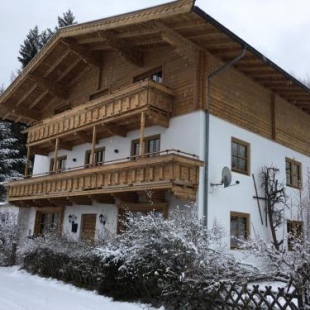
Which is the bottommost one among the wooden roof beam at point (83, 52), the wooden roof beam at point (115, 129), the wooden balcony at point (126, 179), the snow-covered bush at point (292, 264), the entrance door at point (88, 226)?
the snow-covered bush at point (292, 264)

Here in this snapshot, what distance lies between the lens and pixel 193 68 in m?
16.2

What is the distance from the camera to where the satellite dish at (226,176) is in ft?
50.7

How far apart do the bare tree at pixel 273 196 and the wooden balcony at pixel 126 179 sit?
437cm

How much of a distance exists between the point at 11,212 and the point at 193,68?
15449mm

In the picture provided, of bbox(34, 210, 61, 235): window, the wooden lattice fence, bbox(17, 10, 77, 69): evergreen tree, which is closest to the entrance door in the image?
bbox(34, 210, 61, 235): window

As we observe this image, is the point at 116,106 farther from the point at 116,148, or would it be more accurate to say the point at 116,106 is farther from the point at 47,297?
the point at 47,297

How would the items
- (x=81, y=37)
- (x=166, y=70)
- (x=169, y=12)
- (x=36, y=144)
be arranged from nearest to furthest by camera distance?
1. (x=169, y=12)
2. (x=166, y=70)
3. (x=81, y=37)
4. (x=36, y=144)

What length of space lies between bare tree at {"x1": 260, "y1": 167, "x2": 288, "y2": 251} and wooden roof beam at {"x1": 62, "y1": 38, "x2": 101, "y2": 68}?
973cm

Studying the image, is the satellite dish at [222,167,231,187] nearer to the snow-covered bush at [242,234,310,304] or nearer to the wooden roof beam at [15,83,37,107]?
the snow-covered bush at [242,234,310,304]

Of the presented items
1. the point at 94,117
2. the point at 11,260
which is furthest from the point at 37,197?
the point at 94,117

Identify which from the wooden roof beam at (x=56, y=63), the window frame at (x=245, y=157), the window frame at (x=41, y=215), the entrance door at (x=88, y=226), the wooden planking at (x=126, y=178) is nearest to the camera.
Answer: the wooden planking at (x=126, y=178)

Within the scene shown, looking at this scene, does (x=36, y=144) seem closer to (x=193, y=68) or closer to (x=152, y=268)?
(x=193, y=68)

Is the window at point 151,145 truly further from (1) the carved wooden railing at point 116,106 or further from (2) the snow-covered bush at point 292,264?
(2) the snow-covered bush at point 292,264

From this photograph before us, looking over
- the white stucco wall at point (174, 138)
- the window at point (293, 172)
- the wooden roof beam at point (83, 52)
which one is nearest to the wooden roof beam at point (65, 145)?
the white stucco wall at point (174, 138)
